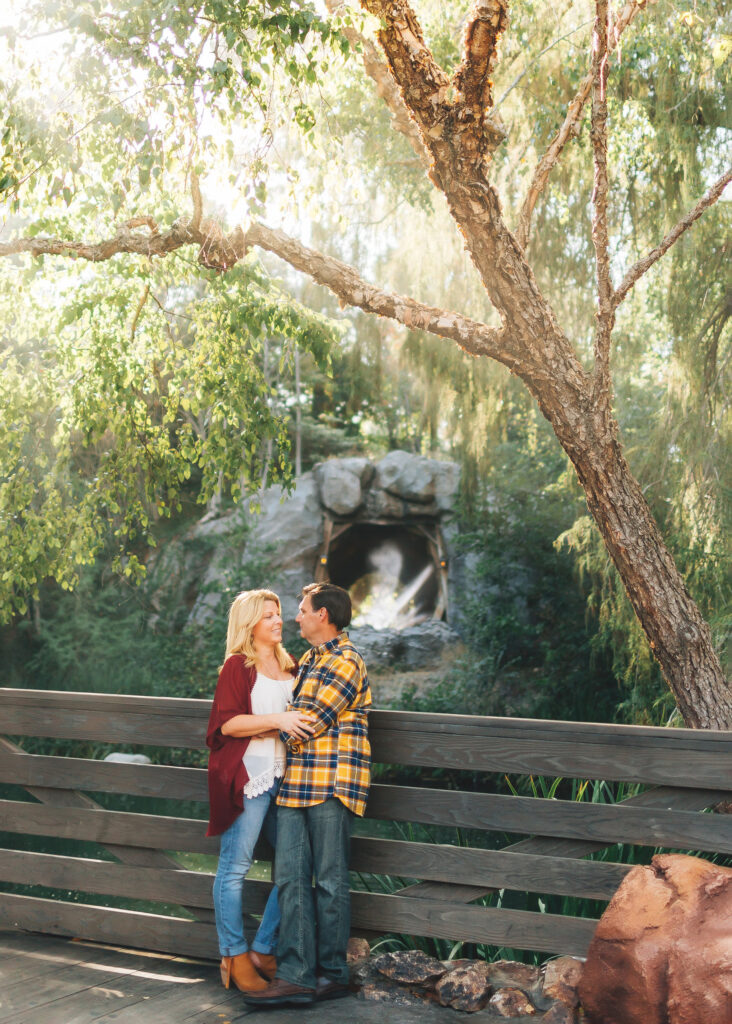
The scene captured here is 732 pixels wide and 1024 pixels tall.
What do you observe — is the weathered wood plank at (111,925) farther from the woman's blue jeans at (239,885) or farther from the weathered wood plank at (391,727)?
the weathered wood plank at (391,727)

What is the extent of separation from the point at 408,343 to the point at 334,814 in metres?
6.56

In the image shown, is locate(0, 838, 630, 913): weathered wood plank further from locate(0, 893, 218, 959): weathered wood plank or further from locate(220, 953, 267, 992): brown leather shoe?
locate(220, 953, 267, 992): brown leather shoe

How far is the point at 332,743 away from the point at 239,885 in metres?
0.55

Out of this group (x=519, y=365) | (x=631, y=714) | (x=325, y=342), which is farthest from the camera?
(x=631, y=714)

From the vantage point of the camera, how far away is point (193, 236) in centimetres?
502

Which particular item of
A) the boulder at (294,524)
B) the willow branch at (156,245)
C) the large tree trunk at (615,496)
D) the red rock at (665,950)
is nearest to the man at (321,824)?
the red rock at (665,950)

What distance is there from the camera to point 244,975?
3.14 meters

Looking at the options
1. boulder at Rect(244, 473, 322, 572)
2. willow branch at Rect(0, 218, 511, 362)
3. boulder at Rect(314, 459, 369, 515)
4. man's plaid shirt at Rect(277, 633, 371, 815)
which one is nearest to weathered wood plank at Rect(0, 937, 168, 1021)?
man's plaid shirt at Rect(277, 633, 371, 815)

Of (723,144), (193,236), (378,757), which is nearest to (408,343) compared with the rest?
(723,144)

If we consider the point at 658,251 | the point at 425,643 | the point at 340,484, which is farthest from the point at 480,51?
the point at 340,484

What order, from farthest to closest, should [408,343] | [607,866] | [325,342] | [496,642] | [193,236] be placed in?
[496,642] → [408,343] → [325,342] → [193,236] → [607,866]

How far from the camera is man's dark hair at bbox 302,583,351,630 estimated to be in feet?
10.6

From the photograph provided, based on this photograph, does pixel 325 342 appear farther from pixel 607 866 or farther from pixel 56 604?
pixel 56 604

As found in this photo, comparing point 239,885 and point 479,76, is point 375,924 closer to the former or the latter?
point 239,885
